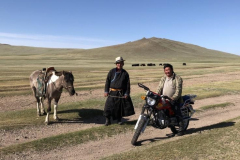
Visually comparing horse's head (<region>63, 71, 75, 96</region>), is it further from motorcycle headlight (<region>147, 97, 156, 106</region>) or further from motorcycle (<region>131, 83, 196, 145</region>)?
motorcycle headlight (<region>147, 97, 156, 106</region>)

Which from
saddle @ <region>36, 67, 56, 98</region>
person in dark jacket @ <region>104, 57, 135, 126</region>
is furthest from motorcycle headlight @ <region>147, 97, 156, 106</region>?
saddle @ <region>36, 67, 56, 98</region>

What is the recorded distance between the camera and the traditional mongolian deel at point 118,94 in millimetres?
9227

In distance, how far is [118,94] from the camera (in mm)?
9305

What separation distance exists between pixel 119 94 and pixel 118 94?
40mm

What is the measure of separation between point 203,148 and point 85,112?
6996 millimetres

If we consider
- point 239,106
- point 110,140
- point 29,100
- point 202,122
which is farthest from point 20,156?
point 239,106

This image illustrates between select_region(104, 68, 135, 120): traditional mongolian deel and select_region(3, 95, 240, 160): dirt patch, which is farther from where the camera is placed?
select_region(104, 68, 135, 120): traditional mongolian deel

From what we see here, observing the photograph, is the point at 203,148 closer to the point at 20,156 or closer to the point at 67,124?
the point at 20,156

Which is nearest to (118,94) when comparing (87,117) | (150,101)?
(150,101)

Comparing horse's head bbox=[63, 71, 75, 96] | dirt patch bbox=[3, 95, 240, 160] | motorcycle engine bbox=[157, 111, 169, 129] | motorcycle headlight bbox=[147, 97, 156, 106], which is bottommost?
dirt patch bbox=[3, 95, 240, 160]

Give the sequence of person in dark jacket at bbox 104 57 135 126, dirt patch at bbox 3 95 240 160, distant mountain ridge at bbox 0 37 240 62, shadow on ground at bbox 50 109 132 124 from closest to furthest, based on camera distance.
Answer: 1. dirt patch at bbox 3 95 240 160
2. person in dark jacket at bbox 104 57 135 126
3. shadow on ground at bbox 50 109 132 124
4. distant mountain ridge at bbox 0 37 240 62

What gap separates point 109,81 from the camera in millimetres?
9406

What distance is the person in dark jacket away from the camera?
30.2 feet

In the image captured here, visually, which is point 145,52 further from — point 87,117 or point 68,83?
point 68,83
